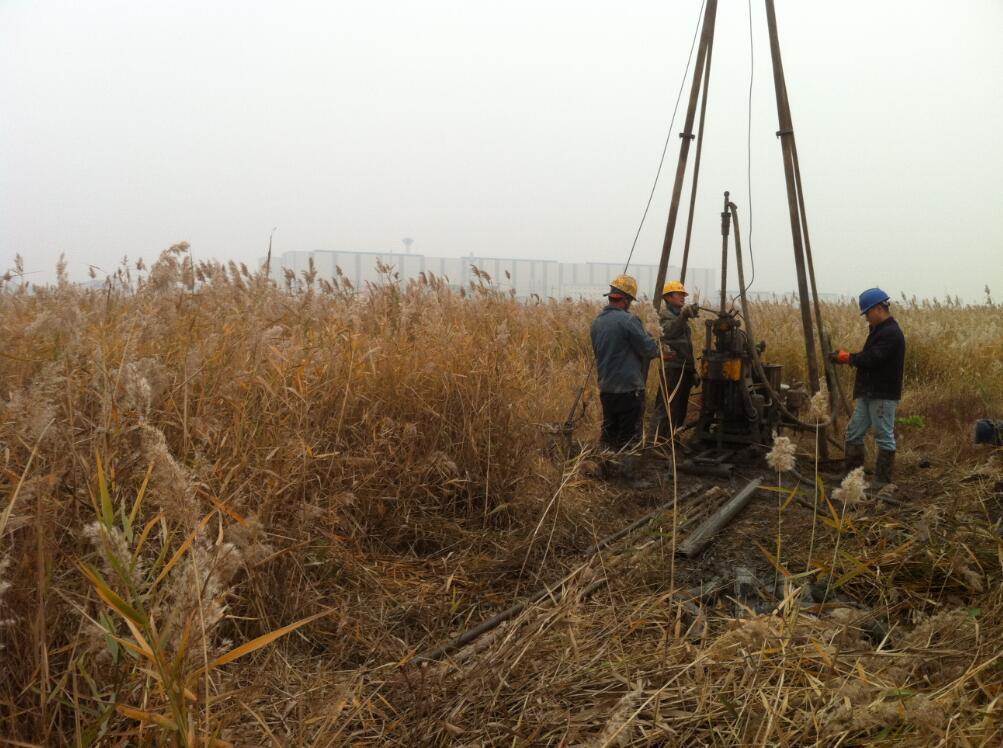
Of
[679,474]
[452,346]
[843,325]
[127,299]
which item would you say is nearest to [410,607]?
[452,346]

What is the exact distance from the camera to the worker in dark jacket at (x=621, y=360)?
5.87m

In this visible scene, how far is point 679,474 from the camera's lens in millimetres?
5941

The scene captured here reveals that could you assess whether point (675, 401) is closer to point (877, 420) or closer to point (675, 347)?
point (675, 347)

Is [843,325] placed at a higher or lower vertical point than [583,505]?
higher

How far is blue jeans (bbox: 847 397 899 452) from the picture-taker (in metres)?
5.62

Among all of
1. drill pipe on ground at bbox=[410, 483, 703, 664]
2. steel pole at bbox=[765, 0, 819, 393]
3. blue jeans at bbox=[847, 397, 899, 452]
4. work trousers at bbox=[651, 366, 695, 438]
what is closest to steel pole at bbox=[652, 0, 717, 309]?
steel pole at bbox=[765, 0, 819, 393]

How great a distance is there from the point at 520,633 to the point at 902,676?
119cm

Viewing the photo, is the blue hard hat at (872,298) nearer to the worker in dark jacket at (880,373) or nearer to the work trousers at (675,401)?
the worker in dark jacket at (880,373)

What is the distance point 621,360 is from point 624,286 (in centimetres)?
60

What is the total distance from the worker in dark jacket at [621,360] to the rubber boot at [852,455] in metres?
1.67

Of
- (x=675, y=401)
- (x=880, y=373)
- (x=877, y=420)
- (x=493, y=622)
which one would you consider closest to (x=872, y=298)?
(x=880, y=373)

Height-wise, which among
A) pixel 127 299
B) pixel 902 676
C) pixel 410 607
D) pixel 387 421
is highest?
pixel 127 299

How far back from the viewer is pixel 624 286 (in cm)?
596

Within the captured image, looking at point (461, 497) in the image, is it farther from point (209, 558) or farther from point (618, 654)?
point (209, 558)
